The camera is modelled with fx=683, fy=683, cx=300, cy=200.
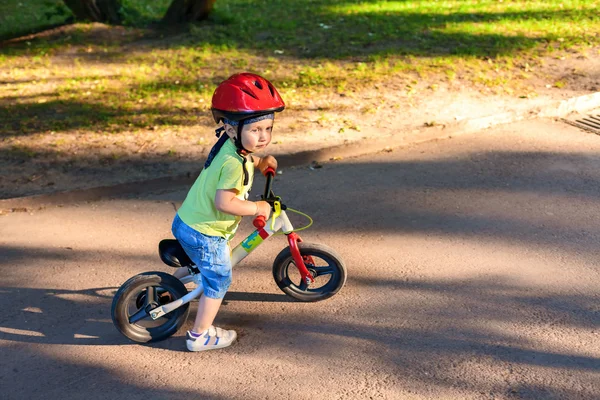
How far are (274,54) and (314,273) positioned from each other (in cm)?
605

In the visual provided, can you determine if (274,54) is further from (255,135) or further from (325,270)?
(255,135)

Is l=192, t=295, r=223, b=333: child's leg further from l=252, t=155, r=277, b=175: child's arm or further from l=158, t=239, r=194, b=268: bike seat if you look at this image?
l=252, t=155, r=277, b=175: child's arm

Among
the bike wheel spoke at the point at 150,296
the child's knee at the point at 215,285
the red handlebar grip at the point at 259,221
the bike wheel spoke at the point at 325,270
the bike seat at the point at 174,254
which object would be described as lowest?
the bike wheel spoke at the point at 325,270

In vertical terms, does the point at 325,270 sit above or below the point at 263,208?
below

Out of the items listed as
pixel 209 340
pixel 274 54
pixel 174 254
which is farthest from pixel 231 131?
pixel 274 54

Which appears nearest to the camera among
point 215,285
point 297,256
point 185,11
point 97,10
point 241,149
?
point 241,149

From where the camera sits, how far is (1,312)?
14.2 feet

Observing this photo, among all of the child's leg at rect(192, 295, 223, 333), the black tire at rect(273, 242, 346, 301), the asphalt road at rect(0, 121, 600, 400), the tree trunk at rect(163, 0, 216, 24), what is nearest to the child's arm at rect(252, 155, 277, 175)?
the black tire at rect(273, 242, 346, 301)

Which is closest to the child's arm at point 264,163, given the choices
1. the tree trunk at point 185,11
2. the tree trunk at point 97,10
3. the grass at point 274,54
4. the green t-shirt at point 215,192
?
the green t-shirt at point 215,192

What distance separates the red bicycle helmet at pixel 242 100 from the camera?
3.43m

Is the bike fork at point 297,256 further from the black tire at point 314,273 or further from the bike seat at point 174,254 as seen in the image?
the bike seat at point 174,254

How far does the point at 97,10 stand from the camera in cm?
1130

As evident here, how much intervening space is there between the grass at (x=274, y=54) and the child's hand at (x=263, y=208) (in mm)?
3882

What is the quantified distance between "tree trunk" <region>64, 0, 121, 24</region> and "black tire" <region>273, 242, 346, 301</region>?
8.24 m
